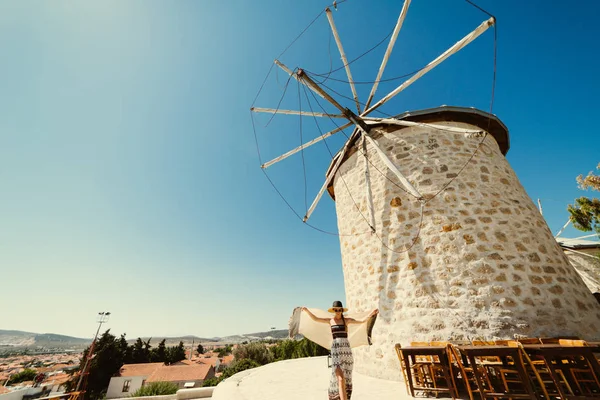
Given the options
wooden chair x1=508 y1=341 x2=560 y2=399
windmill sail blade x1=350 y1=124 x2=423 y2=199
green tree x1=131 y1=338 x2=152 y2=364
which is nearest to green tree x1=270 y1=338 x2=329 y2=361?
windmill sail blade x1=350 y1=124 x2=423 y2=199

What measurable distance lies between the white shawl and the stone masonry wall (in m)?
1.06

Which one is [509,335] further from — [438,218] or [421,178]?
[421,178]

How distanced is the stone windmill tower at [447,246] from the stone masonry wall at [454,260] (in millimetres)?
18

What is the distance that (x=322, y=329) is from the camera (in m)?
3.82

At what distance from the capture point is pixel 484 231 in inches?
179

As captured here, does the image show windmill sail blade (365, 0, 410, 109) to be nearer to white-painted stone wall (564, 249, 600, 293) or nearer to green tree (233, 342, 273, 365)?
white-painted stone wall (564, 249, 600, 293)

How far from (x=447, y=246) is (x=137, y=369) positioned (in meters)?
37.4

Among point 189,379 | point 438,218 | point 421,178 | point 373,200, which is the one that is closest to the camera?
point 438,218

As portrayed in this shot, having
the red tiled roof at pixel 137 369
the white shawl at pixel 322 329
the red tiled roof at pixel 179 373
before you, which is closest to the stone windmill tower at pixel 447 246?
the white shawl at pixel 322 329

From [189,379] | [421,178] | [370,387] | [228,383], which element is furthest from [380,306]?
[189,379]

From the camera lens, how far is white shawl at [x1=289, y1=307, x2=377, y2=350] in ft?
12.3

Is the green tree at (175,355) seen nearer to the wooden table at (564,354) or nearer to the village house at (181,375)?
the village house at (181,375)

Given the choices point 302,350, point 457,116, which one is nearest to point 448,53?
point 457,116

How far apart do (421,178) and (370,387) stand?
13.1 feet
